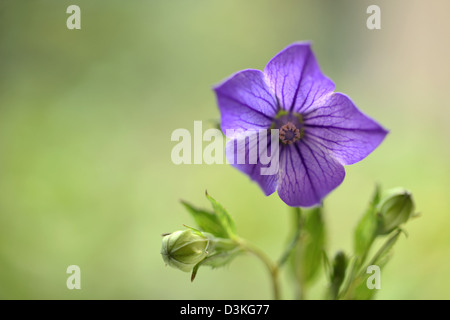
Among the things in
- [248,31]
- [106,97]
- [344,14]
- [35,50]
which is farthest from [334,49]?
[35,50]

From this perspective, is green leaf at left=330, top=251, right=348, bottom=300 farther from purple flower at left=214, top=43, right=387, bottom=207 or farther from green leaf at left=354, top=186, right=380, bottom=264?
purple flower at left=214, top=43, right=387, bottom=207

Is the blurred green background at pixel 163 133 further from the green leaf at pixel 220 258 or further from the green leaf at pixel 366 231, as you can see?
the green leaf at pixel 220 258

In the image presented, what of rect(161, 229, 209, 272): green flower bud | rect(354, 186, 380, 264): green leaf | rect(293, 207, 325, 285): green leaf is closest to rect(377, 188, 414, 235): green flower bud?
rect(354, 186, 380, 264): green leaf

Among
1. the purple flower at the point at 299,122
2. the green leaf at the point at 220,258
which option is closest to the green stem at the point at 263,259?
the green leaf at the point at 220,258

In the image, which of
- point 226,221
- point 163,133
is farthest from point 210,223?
point 163,133

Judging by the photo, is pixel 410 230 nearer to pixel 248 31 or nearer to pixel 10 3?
pixel 248 31

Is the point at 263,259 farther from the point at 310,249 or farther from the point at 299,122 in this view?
the point at 299,122

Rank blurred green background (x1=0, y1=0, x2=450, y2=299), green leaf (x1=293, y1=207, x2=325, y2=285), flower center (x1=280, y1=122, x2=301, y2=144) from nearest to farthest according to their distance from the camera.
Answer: flower center (x1=280, y1=122, x2=301, y2=144) < green leaf (x1=293, y1=207, x2=325, y2=285) < blurred green background (x1=0, y1=0, x2=450, y2=299)
